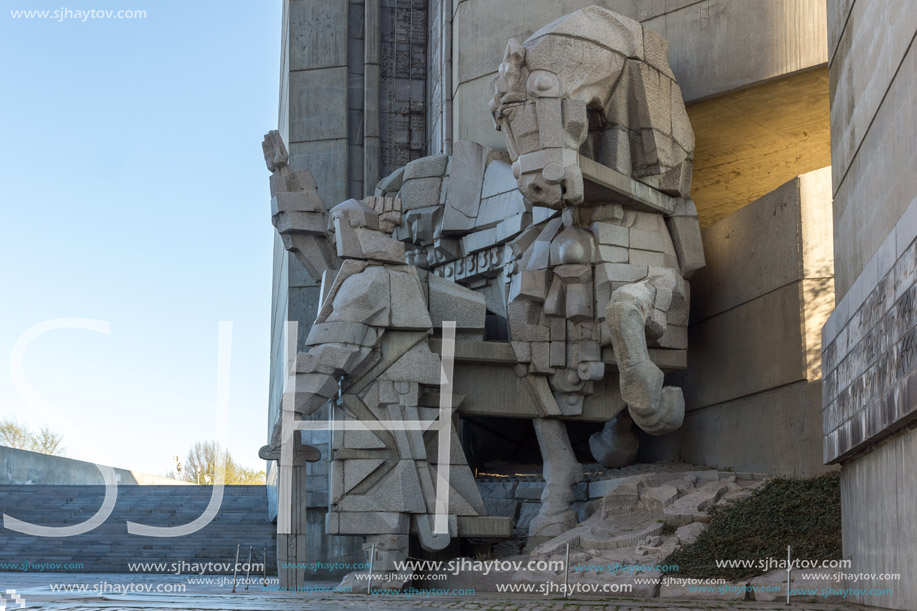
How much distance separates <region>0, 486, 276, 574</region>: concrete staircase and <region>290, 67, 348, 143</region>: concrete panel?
6.25m

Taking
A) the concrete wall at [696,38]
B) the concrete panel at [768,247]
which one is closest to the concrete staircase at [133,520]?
the concrete wall at [696,38]

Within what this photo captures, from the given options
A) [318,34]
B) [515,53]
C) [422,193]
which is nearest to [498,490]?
[422,193]

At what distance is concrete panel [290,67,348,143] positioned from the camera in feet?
65.3

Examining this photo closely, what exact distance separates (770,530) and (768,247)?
4.04 metres

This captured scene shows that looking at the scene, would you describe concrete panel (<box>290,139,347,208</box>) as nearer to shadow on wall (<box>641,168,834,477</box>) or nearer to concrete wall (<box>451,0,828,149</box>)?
concrete wall (<box>451,0,828,149</box>)

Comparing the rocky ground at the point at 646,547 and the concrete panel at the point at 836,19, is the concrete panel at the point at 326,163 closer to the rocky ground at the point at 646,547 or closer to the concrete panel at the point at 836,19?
the rocky ground at the point at 646,547

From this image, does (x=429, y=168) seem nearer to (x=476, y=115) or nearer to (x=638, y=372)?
(x=476, y=115)

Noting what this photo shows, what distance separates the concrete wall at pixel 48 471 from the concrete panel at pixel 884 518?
1399cm

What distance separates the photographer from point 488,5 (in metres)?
17.7

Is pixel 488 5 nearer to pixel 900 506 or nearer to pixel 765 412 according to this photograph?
pixel 765 412

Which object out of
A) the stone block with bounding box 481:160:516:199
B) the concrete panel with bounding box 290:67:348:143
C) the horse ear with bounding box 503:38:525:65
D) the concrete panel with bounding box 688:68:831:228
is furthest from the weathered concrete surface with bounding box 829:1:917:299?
the concrete panel with bounding box 290:67:348:143

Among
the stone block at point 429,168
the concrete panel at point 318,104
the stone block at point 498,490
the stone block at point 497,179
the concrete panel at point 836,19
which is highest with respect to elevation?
the concrete panel at point 318,104

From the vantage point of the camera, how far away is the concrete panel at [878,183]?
7113 mm

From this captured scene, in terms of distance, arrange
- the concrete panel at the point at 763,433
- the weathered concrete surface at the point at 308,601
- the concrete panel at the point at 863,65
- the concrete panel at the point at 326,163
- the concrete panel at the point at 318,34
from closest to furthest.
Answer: the concrete panel at the point at 863,65, the weathered concrete surface at the point at 308,601, the concrete panel at the point at 763,433, the concrete panel at the point at 326,163, the concrete panel at the point at 318,34
